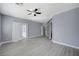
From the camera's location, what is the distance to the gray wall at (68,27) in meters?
3.49

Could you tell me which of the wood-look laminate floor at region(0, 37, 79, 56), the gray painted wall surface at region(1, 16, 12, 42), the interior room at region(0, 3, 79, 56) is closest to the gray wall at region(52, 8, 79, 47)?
the interior room at region(0, 3, 79, 56)

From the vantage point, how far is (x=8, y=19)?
16.5ft

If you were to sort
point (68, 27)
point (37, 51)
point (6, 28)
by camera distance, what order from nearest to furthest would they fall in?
point (37, 51) → point (68, 27) → point (6, 28)

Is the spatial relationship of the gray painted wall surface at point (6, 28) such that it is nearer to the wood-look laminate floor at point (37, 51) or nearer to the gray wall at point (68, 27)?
the wood-look laminate floor at point (37, 51)

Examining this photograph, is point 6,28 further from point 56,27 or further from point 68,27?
point 68,27

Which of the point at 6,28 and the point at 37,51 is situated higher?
the point at 6,28

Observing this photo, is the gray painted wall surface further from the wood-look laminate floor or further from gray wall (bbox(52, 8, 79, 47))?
gray wall (bbox(52, 8, 79, 47))

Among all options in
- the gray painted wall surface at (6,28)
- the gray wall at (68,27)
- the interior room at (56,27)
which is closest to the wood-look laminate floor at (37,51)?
the interior room at (56,27)

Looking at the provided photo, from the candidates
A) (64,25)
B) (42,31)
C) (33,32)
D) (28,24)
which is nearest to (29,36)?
(33,32)

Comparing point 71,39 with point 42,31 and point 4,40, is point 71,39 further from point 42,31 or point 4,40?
point 42,31

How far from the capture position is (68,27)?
393cm

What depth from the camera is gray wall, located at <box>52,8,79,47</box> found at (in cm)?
349

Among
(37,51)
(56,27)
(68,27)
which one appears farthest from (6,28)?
(68,27)

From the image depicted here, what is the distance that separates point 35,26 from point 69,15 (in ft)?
17.0
